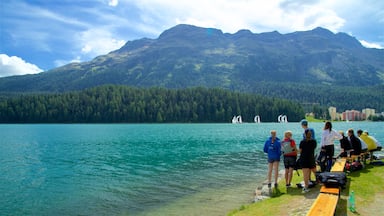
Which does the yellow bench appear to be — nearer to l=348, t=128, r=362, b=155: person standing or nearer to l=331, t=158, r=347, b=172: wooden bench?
l=331, t=158, r=347, b=172: wooden bench

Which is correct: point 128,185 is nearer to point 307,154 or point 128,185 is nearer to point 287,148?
point 287,148

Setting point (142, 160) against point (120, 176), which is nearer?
point (120, 176)

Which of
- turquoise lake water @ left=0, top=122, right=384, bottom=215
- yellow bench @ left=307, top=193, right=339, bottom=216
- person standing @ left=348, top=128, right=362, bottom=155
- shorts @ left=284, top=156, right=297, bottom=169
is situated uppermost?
person standing @ left=348, top=128, right=362, bottom=155

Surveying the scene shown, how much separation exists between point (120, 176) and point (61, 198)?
8380 mm

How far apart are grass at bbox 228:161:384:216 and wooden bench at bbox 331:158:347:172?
31.7 inches

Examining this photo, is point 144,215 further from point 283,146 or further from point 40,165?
point 40,165

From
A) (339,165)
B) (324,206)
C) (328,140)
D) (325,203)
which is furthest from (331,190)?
(339,165)

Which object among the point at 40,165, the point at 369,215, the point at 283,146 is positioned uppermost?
the point at 283,146

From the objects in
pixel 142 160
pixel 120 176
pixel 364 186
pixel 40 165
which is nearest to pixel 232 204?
pixel 364 186

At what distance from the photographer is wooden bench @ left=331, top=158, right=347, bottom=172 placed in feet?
58.6

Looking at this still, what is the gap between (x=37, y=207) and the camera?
2042 cm

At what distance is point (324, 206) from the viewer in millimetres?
11797

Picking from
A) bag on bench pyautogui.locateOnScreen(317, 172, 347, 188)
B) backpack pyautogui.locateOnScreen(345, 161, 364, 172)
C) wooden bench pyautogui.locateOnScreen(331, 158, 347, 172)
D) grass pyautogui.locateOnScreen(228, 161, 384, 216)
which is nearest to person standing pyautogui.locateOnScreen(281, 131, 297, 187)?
grass pyautogui.locateOnScreen(228, 161, 384, 216)

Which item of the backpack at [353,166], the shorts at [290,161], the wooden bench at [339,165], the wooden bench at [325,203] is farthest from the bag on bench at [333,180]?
the backpack at [353,166]
